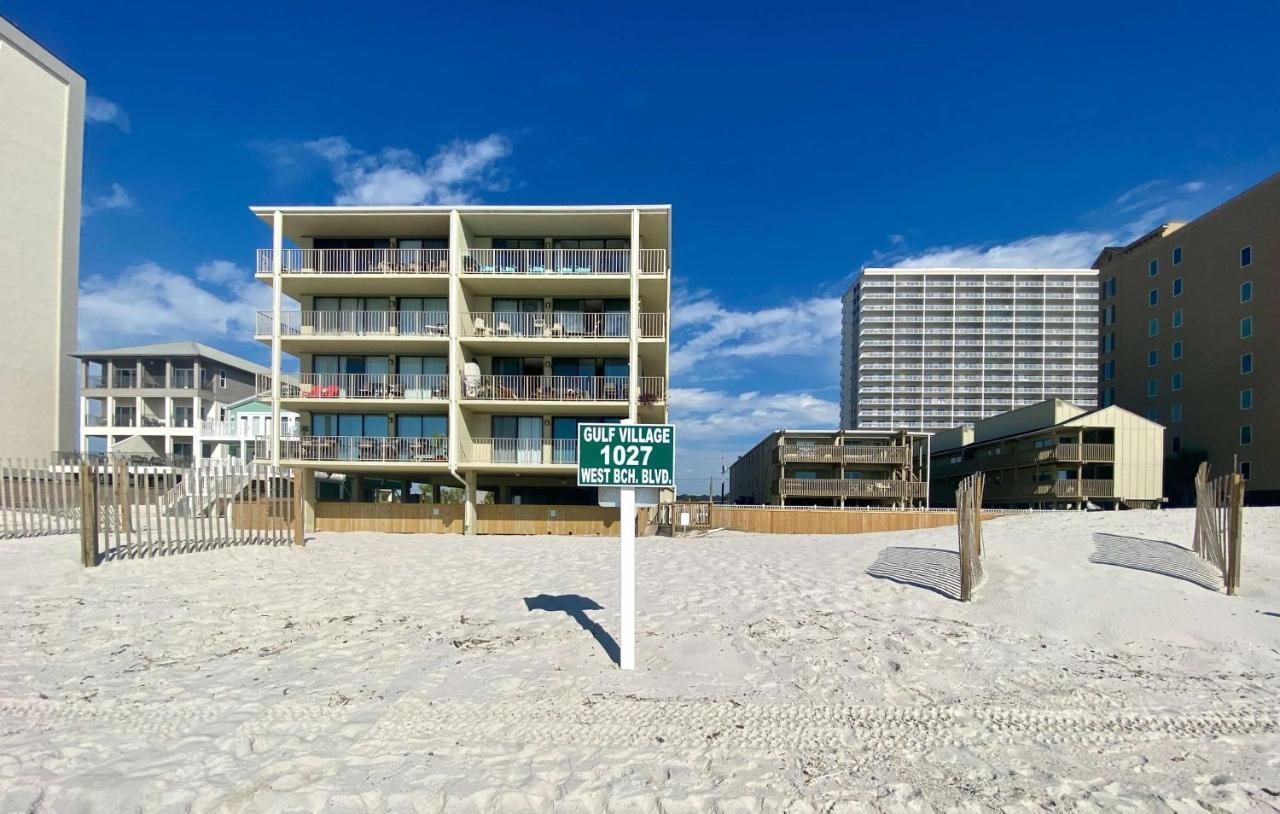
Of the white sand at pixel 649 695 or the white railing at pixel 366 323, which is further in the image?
the white railing at pixel 366 323

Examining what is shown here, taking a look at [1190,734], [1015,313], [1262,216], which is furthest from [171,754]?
[1015,313]

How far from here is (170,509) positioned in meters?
12.8

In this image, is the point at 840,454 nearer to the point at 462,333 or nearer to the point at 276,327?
the point at 462,333

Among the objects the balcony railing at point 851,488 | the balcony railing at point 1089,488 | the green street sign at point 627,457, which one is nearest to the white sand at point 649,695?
the green street sign at point 627,457

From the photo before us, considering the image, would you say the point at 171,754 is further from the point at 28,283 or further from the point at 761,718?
the point at 28,283

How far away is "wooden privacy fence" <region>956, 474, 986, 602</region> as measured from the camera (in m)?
9.52

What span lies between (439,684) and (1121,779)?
5572 mm

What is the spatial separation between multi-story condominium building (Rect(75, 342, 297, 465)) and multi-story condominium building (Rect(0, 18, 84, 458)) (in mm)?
15463

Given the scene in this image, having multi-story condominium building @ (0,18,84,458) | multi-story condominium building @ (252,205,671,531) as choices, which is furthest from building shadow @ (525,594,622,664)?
multi-story condominium building @ (0,18,84,458)

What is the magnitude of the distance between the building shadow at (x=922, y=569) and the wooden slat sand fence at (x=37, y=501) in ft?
61.4

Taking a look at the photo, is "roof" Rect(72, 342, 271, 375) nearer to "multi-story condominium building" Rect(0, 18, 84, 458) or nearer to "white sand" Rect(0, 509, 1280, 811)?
"multi-story condominium building" Rect(0, 18, 84, 458)

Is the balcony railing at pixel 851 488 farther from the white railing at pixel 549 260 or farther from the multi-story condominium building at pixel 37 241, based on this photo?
the multi-story condominium building at pixel 37 241

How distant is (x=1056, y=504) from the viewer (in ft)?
132

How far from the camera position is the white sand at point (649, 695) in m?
4.09
